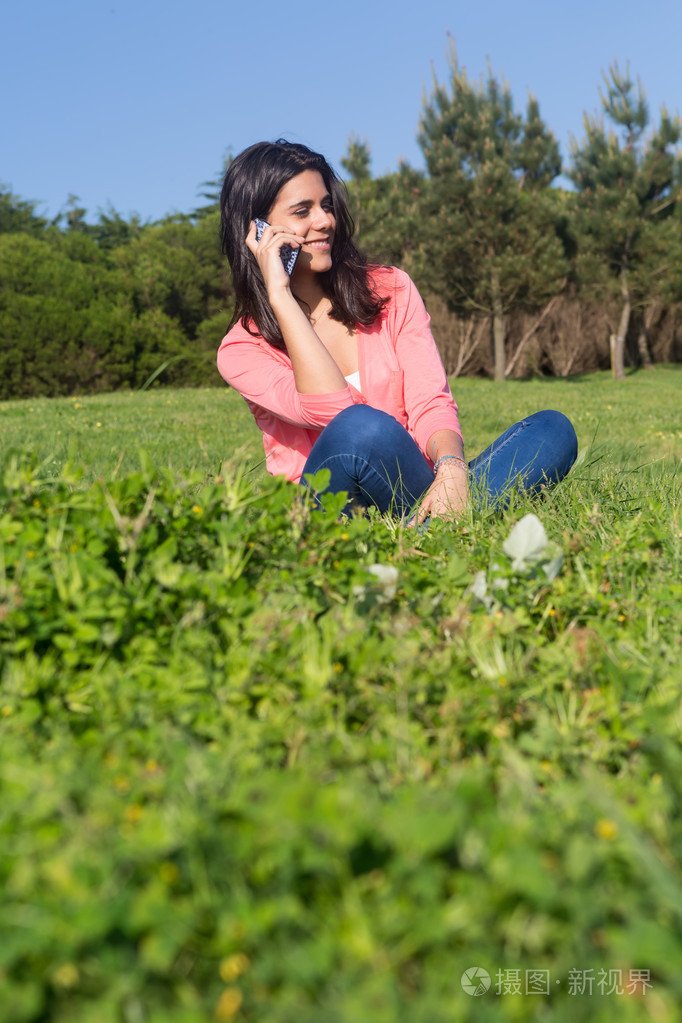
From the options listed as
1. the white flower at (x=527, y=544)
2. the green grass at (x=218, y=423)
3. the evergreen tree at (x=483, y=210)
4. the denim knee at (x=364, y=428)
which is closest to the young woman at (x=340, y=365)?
the denim knee at (x=364, y=428)

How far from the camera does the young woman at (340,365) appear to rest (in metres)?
2.55

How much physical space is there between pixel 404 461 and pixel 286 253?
943 millimetres

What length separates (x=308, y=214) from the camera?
2918 millimetres

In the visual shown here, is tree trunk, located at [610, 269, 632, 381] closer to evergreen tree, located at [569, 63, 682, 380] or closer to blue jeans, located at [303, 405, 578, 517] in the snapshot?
evergreen tree, located at [569, 63, 682, 380]

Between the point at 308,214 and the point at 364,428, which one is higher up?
the point at 308,214

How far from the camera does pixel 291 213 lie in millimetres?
2908

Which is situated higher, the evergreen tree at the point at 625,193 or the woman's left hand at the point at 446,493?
the evergreen tree at the point at 625,193

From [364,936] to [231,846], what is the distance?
A: 0.16 m

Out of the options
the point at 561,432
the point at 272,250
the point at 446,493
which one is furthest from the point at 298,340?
the point at 561,432

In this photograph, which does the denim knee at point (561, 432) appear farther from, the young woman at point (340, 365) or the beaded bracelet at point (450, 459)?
the beaded bracelet at point (450, 459)

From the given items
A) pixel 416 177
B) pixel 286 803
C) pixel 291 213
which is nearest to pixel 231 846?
pixel 286 803

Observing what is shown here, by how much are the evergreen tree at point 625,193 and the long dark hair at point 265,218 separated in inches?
709

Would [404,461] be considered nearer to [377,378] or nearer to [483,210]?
[377,378]

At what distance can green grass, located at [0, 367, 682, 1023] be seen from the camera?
0.72 m
